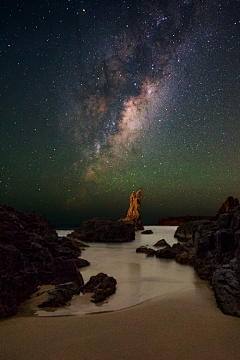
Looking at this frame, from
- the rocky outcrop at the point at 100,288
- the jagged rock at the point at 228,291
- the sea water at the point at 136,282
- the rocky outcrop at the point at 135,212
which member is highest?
the rocky outcrop at the point at 135,212

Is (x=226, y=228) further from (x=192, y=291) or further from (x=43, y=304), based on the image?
(x=43, y=304)

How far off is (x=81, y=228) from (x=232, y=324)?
3455 centimetres

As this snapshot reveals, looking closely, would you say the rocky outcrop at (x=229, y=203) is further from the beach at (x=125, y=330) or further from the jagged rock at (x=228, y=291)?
the jagged rock at (x=228, y=291)

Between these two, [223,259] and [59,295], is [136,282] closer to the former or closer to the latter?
[223,259]

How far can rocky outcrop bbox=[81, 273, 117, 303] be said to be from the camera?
28.9 ft

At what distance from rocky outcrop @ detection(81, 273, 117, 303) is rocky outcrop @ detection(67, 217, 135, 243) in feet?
81.2

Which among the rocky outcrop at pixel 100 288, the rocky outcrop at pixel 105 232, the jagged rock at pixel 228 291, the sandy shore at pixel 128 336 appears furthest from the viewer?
the rocky outcrop at pixel 105 232

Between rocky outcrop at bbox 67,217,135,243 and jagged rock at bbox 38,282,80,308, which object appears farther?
rocky outcrop at bbox 67,217,135,243

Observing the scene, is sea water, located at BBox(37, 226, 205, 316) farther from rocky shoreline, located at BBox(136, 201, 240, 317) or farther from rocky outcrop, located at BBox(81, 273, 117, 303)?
rocky shoreline, located at BBox(136, 201, 240, 317)

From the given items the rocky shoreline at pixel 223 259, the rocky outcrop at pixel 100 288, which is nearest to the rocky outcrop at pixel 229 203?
the rocky shoreline at pixel 223 259

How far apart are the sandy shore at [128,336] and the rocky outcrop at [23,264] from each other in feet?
3.30

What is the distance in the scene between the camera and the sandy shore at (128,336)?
484 centimetres

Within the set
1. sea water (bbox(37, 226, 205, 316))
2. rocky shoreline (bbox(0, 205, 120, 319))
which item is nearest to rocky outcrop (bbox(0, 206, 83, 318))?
rocky shoreline (bbox(0, 205, 120, 319))

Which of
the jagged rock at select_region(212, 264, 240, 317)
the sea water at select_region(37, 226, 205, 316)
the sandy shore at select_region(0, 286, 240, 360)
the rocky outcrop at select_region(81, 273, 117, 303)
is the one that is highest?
the jagged rock at select_region(212, 264, 240, 317)
